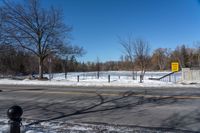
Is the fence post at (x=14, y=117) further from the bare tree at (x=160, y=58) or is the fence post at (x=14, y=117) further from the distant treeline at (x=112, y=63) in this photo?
the bare tree at (x=160, y=58)

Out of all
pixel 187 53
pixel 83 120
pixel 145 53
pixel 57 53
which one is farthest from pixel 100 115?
pixel 187 53

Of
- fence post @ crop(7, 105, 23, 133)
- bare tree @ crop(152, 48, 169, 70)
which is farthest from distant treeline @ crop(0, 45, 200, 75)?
fence post @ crop(7, 105, 23, 133)

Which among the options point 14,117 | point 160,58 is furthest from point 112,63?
point 14,117

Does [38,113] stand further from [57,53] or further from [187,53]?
[187,53]

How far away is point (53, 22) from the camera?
30531 mm

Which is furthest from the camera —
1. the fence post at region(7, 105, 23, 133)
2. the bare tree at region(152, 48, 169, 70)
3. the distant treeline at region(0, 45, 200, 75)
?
the bare tree at region(152, 48, 169, 70)

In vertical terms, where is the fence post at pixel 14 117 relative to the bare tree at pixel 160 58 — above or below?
below

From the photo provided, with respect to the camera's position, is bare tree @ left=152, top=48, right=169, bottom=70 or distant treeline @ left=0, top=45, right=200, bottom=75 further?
bare tree @ left=152, top=48, right=169, bottom=70

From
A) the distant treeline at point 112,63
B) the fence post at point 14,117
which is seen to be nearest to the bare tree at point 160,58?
the distant treeline at point 112,63

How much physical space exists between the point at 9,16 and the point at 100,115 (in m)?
24.9

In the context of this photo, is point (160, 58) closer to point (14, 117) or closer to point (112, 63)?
point (112, 63)

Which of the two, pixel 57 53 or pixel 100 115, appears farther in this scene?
pixel 57 53

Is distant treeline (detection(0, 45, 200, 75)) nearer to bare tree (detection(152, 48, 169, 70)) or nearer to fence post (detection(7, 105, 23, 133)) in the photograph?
bare tree (detection(152, 48, 169, 70))

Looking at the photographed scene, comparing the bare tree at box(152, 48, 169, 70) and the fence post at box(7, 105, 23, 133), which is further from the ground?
the bare tree at box(152, 48, 169, 70)
